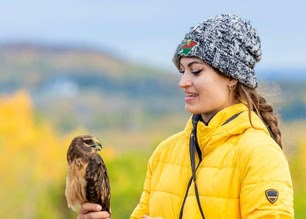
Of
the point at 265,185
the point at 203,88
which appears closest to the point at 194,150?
the point at 203,88

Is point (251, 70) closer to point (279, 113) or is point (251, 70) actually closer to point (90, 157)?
point (279, 113)

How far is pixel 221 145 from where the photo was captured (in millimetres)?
3254

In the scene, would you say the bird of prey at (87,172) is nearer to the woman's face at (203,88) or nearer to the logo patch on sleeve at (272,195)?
the woman's face at (203,88)

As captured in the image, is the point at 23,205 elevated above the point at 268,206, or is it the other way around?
the point at 268,206

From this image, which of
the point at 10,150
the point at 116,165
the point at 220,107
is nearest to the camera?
the point at 220,107

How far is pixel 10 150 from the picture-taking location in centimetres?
6444

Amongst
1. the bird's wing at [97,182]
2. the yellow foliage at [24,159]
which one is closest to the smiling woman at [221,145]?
the bird's wing at [97,182]

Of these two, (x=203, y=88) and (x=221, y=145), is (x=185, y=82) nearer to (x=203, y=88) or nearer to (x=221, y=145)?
(x=203, y=88)

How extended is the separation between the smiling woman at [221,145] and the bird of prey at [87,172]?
16 centimetres

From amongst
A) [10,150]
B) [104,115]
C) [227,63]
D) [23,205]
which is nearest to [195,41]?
[227,63]

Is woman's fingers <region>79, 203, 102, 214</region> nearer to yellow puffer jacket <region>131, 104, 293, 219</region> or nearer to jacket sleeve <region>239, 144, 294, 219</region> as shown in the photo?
yellow puffer jacket <region>131, 104, 293, 219</region>

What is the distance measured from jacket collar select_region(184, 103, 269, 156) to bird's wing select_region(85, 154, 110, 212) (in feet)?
1.36

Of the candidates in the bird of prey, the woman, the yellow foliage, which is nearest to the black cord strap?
the woman

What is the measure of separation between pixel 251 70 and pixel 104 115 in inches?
3681
